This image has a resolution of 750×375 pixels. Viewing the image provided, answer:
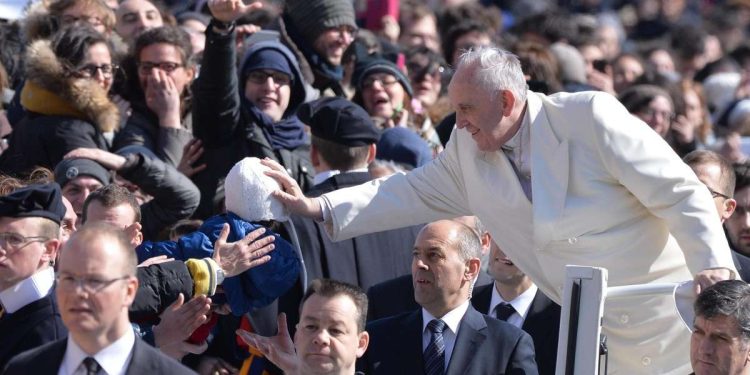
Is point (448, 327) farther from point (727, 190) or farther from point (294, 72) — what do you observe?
point (294, 72)

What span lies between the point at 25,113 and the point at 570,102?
343 cm

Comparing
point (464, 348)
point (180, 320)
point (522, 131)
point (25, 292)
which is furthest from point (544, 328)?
point (25, 292)

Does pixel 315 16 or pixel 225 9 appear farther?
pixel 315 16

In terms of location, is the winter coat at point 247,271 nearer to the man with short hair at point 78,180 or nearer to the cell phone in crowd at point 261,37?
the man with short hair at point 78,180

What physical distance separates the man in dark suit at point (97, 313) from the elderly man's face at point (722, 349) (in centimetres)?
183

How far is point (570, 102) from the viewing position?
20.9 feet

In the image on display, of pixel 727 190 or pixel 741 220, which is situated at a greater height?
pixel 727 190

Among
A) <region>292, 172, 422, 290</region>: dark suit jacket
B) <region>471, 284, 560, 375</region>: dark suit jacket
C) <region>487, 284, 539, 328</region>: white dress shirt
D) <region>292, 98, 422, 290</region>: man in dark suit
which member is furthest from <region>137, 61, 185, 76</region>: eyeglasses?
<region>471, 284, 560, 375</region>: dark suit jacket

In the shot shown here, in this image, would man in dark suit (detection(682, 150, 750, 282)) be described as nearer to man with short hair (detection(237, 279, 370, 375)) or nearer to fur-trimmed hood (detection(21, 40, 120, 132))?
man with short hair (detection(237, 279, 370, 375))

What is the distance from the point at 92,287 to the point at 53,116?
3505 mm

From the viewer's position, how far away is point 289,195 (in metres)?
6.48

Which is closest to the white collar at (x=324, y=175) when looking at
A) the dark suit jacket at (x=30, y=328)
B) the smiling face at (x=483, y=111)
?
the smiling face at (x=483, y=111)

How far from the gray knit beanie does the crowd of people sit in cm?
1

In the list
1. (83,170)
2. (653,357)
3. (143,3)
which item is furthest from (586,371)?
(143,3)
